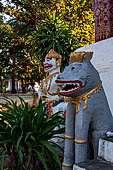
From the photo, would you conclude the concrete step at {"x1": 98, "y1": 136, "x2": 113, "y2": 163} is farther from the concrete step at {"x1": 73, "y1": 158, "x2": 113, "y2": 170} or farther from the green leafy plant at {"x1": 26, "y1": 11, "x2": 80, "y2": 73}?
the green leafy plant at {"x1": 26, "y1": 11, "x2": 80, "y2": 73}

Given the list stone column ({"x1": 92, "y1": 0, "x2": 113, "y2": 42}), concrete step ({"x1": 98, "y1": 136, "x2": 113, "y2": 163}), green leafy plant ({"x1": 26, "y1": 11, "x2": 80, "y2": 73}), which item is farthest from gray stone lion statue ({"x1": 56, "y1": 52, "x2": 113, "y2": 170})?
green leafy plant ({"x1": 26, "y1": 11, "x2": 80, "y2": 73})

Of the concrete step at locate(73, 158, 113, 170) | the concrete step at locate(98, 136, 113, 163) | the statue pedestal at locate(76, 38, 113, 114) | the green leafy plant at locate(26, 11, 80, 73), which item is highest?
the green leafy plant at locate(26, 11, 80, 73)

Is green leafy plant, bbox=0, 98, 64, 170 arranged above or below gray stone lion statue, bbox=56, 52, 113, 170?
below

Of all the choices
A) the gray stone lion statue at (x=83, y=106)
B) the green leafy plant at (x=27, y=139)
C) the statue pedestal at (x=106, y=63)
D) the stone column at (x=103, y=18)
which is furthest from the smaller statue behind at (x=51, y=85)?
the gray stone lion statue at (x=83, y=106)

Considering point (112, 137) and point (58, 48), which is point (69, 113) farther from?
point (58, 48)

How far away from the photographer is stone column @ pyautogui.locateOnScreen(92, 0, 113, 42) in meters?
3.46

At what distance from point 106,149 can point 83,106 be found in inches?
18.1

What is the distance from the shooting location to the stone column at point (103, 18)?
3463 mm

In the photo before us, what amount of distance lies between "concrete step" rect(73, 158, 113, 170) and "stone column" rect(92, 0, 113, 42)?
2.21 m

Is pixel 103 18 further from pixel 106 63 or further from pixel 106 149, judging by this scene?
pixel 106 149

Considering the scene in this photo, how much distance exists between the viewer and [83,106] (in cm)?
203

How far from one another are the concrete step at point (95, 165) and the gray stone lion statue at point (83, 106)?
0.40 feet

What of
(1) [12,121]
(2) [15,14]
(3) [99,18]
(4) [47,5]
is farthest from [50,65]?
(2) [15,14]

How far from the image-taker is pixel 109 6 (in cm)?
346
